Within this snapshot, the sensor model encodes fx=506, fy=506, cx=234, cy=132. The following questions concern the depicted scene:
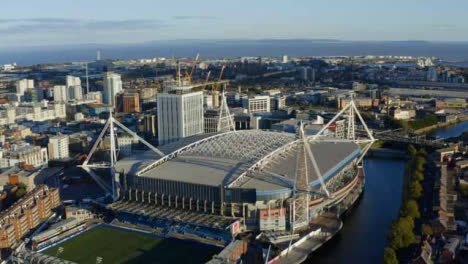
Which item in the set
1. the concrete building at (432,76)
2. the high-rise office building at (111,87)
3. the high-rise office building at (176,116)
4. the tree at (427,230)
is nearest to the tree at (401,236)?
the tree at (427,230)

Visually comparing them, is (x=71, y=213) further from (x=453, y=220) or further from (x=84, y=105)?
(x=84, y=105)

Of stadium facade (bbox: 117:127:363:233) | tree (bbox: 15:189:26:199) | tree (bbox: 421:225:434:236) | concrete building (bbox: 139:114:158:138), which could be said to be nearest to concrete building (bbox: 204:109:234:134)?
concrete building (bbox: 139:114:158:138)

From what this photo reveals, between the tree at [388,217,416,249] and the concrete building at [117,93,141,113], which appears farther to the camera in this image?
the concrete building at [117,93,141,113]

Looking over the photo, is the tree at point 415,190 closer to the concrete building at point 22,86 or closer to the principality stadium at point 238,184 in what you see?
the principality stadium at point 238,184

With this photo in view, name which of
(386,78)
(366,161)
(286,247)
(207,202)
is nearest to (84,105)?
(366,161)

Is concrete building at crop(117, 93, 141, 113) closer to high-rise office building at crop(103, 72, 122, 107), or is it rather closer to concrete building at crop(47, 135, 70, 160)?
high-rise office building at crop(103, 72, 122, 107)

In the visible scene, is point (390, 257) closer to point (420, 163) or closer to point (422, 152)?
point (420, 163)
